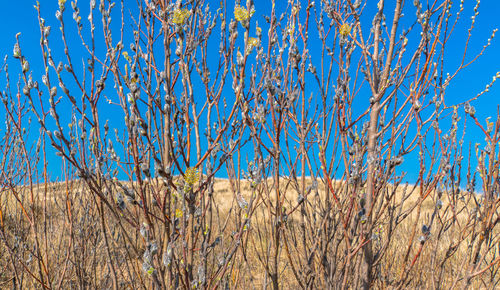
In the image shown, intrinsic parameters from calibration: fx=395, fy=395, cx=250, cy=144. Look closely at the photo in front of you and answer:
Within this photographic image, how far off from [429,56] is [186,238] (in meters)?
1.37

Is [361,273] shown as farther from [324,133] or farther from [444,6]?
[444,6]

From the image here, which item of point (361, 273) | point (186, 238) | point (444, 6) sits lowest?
point (361, 273)

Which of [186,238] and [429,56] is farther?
[429,56]

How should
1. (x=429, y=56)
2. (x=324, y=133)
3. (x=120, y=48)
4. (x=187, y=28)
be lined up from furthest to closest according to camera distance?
(x=324, y=133)
(x=429, y=56)
(x=120, y=48)
(x=187, y=28)

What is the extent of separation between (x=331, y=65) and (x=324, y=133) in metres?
0.37

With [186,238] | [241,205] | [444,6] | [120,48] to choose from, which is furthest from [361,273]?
[120,48]

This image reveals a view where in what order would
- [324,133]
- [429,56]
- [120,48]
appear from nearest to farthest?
[120,48], [429,56], [324,133]

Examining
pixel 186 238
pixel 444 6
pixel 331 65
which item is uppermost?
pixel 444 6

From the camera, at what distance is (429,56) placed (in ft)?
6.04

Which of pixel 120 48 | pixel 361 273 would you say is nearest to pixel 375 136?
pixel 361 273

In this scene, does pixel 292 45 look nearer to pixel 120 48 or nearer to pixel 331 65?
pixel 331 65

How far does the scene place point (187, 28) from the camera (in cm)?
147

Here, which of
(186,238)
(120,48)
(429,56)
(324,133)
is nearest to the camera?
(186,238)

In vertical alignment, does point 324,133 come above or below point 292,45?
below
